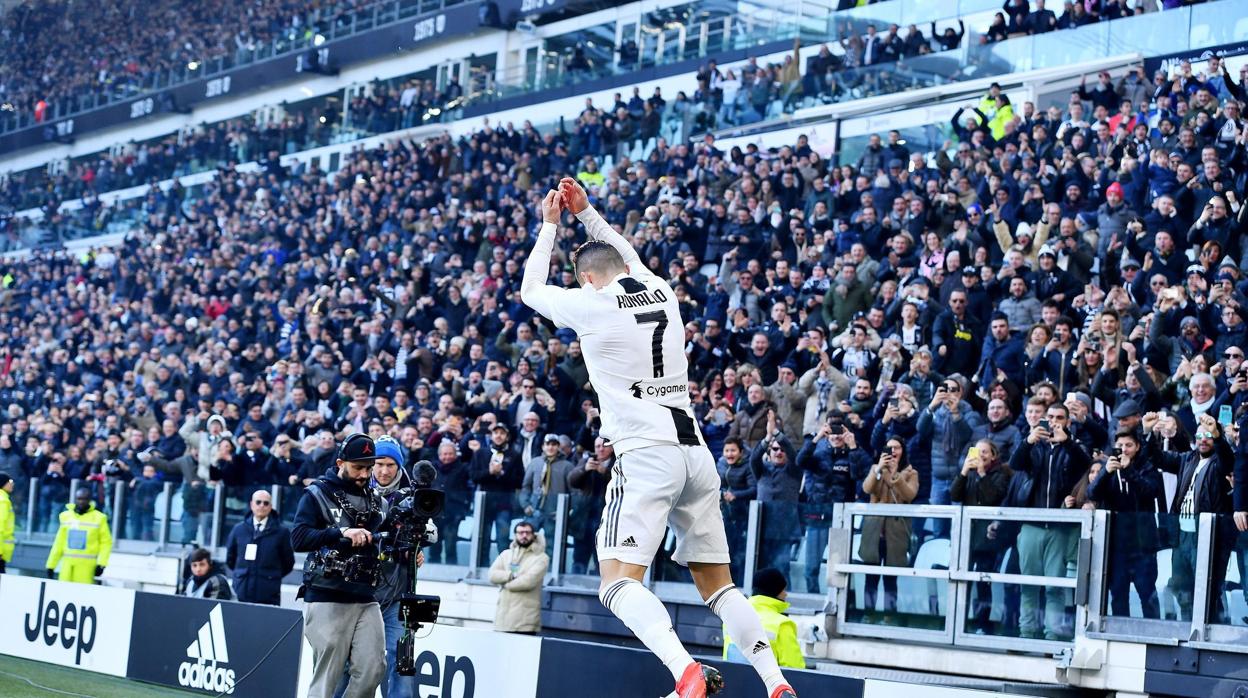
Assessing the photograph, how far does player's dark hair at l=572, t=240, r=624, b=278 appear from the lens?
7703mm

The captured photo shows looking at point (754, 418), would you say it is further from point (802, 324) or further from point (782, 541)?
point (802, 324)

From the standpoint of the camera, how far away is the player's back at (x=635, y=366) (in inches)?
291

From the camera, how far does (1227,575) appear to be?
10.9 metres

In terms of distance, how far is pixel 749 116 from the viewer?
88.7 feet

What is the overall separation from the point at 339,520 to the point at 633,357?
2318 millimetres

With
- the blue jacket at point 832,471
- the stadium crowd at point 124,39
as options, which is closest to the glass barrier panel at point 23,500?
the blue jacket at point 832,471

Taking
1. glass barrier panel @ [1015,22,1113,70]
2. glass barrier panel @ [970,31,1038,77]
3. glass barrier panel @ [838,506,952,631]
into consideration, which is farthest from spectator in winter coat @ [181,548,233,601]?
glass barrier panel @ [970,31,1038,77]

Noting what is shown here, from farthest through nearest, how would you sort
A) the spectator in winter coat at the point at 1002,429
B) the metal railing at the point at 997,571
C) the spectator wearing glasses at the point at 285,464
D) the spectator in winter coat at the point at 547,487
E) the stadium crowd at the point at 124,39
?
the stadium crowd at the point at 124,39 < the spectator wearing glasses at the point at 285,464 < the spectator in winter coat at the point at 547,487 < the spectator in winter coat at the point at 1002,429 < the metal railing at the point at 997,571

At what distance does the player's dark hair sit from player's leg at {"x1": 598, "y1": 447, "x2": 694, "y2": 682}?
90 centimetres

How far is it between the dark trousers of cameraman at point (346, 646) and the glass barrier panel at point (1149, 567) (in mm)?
5175

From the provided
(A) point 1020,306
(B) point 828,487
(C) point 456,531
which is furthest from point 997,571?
(C) point 456,531

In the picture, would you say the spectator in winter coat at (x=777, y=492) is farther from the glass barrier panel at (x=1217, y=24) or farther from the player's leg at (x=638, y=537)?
the glass barrier panel at (x=1217, y=24)

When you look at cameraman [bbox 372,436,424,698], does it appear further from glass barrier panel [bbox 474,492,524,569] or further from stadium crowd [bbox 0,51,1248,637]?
glass barrier panel [bbox 474,492,524,569]

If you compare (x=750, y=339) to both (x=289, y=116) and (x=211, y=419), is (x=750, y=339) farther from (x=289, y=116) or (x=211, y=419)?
(x=289, y=116)
